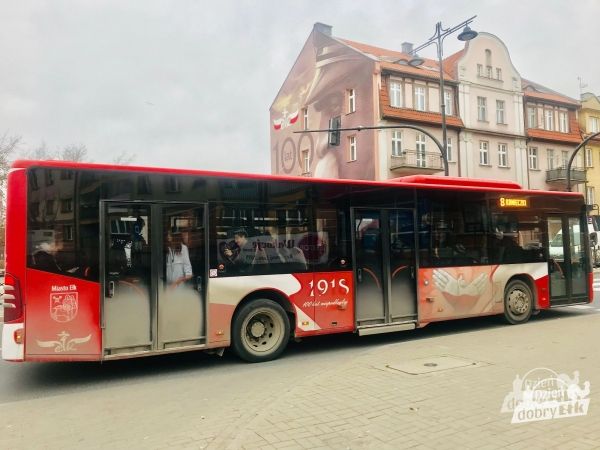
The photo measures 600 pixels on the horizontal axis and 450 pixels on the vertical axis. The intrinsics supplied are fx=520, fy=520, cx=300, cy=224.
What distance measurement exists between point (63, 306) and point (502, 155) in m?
36.8

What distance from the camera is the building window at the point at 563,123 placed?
1651 inches

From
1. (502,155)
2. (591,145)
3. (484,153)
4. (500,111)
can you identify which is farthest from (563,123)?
(484,153)

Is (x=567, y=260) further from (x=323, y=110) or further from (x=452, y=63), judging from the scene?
(x=452, y=63)

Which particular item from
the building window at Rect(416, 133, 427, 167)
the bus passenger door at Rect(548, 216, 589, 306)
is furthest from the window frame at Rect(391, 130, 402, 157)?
the bus passenger door at Rect(548, 216, 589, 306)

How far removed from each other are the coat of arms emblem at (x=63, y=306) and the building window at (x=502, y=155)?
36.0 m

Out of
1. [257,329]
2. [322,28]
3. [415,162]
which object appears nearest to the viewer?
[257,329]

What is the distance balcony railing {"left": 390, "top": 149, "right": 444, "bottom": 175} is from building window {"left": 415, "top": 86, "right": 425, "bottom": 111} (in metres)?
3.25

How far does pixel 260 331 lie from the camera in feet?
25.8

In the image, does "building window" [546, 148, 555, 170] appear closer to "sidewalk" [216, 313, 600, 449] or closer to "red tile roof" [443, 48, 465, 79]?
"red tile roof" [443, 48, 465, 79]

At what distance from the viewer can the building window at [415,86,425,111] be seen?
33.8 m

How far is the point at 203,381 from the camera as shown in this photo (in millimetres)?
6723

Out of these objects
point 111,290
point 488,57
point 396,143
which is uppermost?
point 488,57

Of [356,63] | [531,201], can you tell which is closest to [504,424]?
[531,201]

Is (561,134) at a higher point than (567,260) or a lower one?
higher
